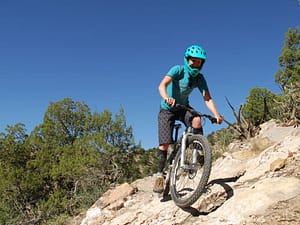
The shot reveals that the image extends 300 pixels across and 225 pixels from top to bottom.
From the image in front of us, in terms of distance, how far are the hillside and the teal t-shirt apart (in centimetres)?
139

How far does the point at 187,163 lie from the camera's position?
4055 mm

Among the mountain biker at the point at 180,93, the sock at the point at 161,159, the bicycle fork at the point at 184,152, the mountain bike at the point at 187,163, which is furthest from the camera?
the sock at the point at 161,159

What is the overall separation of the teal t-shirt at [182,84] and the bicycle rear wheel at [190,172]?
720mm

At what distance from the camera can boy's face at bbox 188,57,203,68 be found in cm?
414

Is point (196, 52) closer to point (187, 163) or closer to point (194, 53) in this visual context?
point (194, 53)

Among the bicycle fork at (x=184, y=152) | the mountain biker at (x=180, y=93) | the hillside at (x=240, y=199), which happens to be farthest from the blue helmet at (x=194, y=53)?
the hillside at (x=240, y=199)

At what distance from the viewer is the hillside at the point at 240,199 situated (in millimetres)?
3307

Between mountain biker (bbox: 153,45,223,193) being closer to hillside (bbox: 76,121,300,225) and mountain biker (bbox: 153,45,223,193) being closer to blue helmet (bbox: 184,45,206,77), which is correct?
blue helmet (bbox: 184,45,206,77)

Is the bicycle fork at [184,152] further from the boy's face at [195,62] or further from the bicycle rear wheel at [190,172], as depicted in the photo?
the boy's face at [195,62]

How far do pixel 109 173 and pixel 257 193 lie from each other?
56.1ft

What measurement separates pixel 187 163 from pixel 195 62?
1.38 meters

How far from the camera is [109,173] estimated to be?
20.0 m

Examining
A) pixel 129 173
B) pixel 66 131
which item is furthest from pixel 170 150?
pixel 66 131

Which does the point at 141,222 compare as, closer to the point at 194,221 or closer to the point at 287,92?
the point at 194,221
